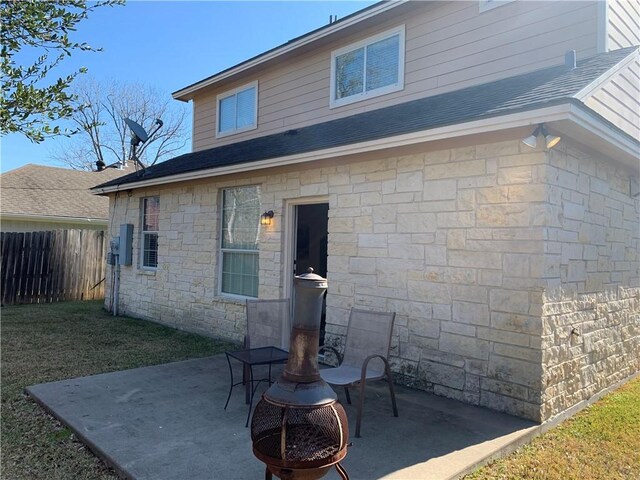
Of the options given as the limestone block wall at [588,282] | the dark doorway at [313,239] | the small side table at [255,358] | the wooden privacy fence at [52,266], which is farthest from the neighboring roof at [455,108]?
the wooden privacy fence at [52,266]

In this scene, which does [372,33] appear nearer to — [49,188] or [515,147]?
[515,147]

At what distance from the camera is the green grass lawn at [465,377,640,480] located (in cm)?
319

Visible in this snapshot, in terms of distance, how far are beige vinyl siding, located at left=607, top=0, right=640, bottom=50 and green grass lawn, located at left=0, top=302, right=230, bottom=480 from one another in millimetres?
6902

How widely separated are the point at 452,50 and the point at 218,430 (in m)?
6.00

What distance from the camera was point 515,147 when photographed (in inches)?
167

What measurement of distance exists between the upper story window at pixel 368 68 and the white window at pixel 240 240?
2397 millimetres

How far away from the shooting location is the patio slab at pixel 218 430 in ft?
9.98

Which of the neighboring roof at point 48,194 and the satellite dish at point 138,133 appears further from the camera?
the neighboring roof at point 48,194

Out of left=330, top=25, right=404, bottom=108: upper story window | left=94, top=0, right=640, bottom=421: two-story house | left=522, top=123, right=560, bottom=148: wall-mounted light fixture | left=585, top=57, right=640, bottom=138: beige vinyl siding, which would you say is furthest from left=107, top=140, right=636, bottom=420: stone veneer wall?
left=330, top=25, right=404, bottom=108: upper story window

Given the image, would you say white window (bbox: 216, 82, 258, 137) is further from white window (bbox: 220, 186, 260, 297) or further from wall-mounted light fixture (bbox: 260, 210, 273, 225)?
wall-mounted light fixture (bbox: 260, 210, 273, 225)

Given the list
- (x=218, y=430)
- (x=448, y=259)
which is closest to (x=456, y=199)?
(x=448, y=259)

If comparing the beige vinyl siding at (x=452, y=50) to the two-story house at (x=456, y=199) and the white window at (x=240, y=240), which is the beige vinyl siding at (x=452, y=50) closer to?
the two-story house at (x=456, y=199)

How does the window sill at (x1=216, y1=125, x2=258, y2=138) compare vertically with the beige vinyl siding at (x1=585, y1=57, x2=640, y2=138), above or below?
above

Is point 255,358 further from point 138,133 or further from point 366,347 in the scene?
point 138,133
